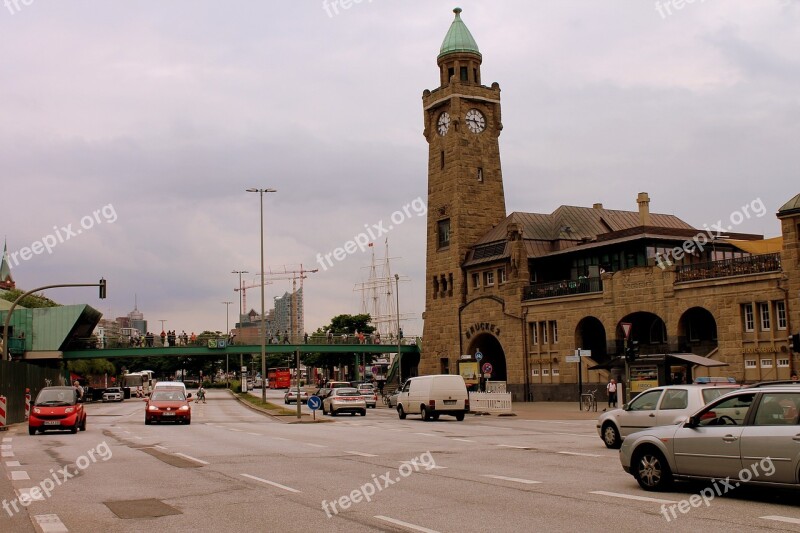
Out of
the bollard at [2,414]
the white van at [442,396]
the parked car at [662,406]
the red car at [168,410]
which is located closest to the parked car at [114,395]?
the red car at [168,410]

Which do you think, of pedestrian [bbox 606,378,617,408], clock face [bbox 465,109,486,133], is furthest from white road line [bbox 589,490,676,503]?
clock face [bbox 465,109,486,133]

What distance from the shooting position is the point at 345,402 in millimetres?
42812

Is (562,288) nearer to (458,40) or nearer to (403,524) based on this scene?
(458,40)

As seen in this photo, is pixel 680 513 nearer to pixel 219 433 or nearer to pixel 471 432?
pixel 471 432

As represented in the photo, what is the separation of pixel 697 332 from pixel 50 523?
43887mm

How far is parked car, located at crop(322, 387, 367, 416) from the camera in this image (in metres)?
42.8

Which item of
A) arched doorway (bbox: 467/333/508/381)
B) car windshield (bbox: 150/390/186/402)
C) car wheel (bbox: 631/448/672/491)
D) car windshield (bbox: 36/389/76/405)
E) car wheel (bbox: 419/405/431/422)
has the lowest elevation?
car wheel (bbox: 419/405/431/422)

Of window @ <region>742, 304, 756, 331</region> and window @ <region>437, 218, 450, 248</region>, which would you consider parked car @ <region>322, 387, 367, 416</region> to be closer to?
window @ <region>742, 304, 756, 331</region>

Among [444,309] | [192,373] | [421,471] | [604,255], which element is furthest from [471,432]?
[192,373]

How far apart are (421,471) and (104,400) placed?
77643mm

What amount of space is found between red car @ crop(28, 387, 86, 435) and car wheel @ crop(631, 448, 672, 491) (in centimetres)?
2187

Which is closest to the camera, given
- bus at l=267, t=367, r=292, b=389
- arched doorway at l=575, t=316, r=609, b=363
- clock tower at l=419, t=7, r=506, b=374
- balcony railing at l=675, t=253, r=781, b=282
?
balcony railing at l=675, t=253, r=781, b=282

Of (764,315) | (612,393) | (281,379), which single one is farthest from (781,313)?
(281,379)

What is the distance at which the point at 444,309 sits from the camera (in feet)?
226
